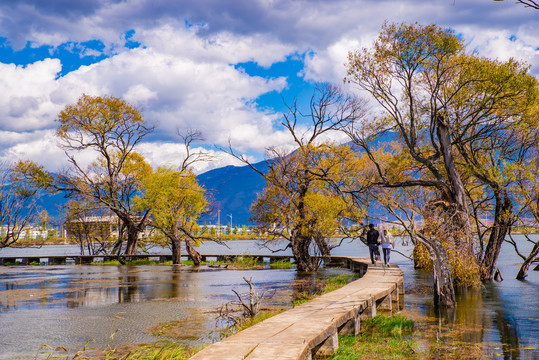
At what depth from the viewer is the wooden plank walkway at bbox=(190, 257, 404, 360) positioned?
23.4ft

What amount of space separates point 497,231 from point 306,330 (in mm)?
21611

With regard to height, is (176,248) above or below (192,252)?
above

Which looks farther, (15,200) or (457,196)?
(15,200)

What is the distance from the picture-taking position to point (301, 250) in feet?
107

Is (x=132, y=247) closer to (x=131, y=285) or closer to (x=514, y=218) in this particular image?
(x=131, y=285)

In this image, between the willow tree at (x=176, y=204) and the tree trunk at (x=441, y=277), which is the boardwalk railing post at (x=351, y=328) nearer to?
the tree trunk at (x=441, y=277)

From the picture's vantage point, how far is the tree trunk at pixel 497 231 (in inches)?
1042

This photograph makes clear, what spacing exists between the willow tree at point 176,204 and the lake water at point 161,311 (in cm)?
1124

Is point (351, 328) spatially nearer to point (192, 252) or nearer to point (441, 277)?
point (441, 277)

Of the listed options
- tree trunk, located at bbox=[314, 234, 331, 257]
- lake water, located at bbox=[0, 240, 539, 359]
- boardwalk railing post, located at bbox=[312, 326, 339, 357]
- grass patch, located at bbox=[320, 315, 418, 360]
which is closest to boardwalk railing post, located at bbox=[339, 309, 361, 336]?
grass patch, located at bbox=[320, 315, 418, 360]

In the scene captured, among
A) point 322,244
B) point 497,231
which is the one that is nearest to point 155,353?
point 497,231

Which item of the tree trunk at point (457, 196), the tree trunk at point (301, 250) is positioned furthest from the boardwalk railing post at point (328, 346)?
the tree trunk at point (301, 250)

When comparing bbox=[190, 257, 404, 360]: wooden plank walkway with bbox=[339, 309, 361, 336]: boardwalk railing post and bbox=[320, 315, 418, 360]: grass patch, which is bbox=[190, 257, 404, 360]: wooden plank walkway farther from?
bbox=[320, 315, 418, 360]: grass patch

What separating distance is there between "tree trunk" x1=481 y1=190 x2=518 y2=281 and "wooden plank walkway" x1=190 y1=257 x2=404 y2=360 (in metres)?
13.6
